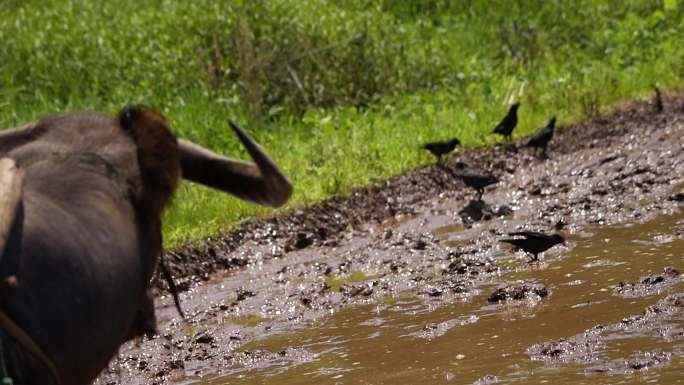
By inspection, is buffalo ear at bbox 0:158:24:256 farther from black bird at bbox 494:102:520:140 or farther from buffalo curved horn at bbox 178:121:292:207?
black bird at bbox 494:102:520:140

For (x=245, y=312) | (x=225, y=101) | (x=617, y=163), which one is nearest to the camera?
(x=245, y=312)

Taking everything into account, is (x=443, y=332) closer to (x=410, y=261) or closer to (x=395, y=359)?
(x=395, y=359)

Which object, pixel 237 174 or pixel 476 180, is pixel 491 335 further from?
pixel 476 180

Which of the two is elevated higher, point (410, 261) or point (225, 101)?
point (225, 101)

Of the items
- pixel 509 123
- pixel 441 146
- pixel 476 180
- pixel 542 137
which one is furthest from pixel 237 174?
pixel 509 123

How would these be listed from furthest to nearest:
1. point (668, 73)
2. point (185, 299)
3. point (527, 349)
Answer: point (668, 73)
point (185, 299)
point (527, 349)

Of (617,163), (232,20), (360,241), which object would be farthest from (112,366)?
(232,20)

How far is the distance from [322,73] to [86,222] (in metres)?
9.48

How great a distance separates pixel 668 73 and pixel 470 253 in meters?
5.32

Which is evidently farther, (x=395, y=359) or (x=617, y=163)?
(x=617, y=163)

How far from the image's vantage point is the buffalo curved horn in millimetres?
3254

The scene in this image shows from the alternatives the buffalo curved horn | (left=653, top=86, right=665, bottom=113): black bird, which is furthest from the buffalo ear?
(left=653, top=86, right=665, bottom=113): black bird

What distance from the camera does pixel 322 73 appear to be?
12.2 m

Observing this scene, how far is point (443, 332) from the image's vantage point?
5945 millimetres
